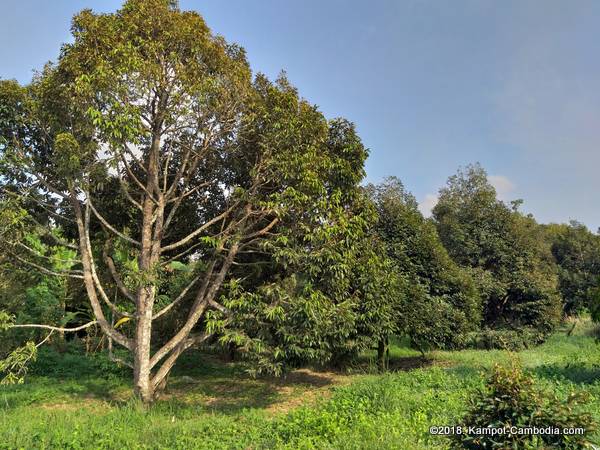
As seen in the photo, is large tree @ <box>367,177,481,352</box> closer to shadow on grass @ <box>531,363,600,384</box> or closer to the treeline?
the treeline

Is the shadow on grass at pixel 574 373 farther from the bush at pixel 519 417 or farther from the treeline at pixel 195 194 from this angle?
the bush at pixel 519 417

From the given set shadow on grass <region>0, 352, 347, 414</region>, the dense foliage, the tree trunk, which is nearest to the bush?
shadow on grass <region>0, 352, 347, 414</region>

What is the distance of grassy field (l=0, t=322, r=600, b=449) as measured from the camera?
6156 millimetres

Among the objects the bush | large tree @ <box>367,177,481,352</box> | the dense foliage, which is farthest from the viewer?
the dense foliage

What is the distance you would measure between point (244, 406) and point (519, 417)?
7251 millimetres

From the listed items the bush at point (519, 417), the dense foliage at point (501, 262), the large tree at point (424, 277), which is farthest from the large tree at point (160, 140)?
the dense foliage at point (501, 262)

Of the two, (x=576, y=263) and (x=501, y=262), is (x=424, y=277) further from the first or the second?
(x=576, y=263)

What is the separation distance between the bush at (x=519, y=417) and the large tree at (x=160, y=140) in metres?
5.16

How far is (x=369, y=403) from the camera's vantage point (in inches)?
312

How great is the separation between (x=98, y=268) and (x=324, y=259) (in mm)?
7674

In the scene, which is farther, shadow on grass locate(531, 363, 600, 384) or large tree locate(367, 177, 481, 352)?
large tree locate(367, 177, 481, 352)

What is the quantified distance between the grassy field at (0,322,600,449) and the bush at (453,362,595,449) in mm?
495

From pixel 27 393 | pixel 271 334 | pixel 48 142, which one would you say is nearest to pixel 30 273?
pixel 27 393

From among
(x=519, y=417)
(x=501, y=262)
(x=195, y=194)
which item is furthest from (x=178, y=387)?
(x=501, y=262)
